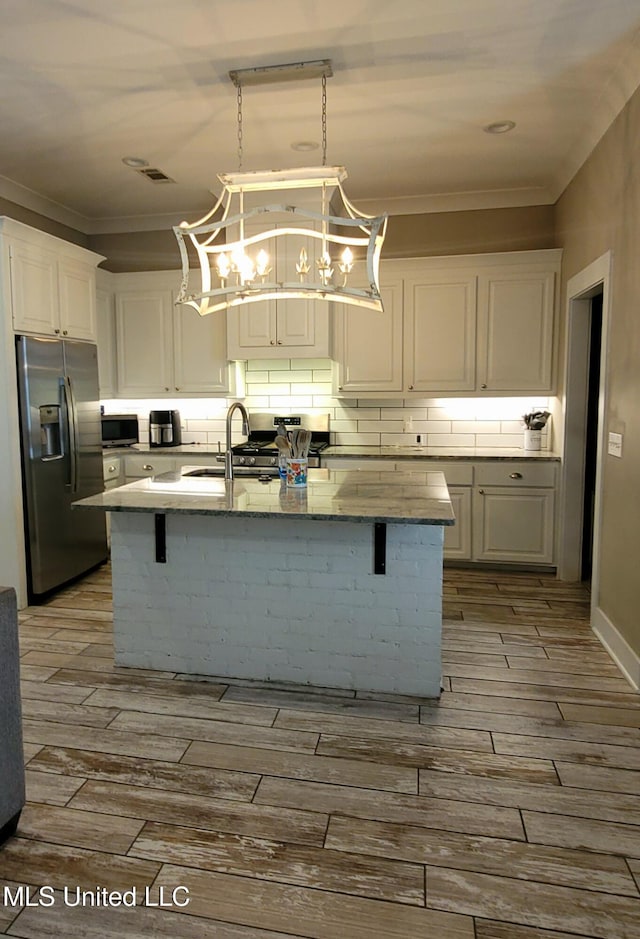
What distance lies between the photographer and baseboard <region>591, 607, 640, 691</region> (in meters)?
2.79

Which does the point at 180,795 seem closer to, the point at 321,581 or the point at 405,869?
the point at 405,869

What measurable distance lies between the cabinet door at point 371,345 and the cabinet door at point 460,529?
3.14 feet

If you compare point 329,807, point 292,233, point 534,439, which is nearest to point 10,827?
point 329,807

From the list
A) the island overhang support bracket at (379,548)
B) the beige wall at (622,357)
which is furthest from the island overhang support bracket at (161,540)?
the beige wall at (622,357)

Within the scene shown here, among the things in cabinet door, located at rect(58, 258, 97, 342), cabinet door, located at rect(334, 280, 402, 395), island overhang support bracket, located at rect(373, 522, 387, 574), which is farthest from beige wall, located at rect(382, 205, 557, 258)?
island overhang support bracket, located at rect(373, 522, 387, 574)

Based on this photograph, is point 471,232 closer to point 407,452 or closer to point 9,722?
point 407,452

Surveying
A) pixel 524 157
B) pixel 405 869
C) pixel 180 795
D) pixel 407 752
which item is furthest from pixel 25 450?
pixel 524 157

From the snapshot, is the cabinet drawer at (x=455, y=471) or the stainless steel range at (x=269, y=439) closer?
the cabinet drawer at (x=455, y=471)

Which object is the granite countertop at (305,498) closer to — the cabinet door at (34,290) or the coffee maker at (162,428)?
the cabinet door at (34,290)

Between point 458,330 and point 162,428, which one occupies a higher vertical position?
point 458,330

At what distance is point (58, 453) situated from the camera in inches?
159

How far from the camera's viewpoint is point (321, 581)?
8.95 ft

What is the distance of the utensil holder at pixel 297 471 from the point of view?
117 inches

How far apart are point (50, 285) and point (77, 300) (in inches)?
12.4
